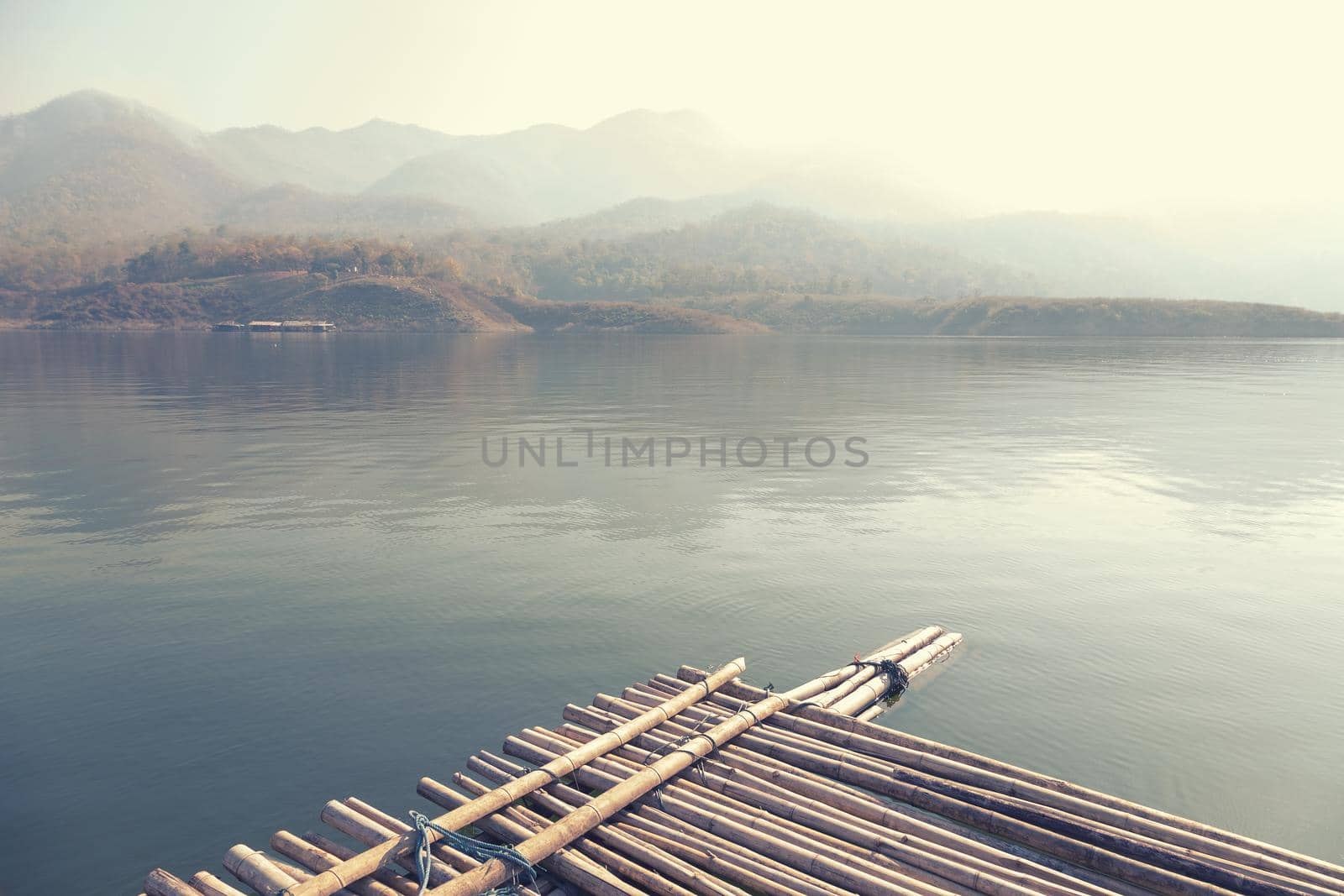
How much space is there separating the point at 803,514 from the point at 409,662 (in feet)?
53.2

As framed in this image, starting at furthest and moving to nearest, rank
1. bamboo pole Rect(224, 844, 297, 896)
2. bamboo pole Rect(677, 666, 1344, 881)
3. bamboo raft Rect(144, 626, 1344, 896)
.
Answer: bamboo pole Rect(677, 666, 1344, 881) → bamboo raft Rect(144, 626, 1344, 896) → bamboo pole Rect(224, 844, 297, 896)

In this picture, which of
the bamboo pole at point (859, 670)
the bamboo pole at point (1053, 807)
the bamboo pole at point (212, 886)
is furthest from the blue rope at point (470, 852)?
the bamboo pole at point (859, 670)

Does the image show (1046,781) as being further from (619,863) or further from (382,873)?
(382,873)

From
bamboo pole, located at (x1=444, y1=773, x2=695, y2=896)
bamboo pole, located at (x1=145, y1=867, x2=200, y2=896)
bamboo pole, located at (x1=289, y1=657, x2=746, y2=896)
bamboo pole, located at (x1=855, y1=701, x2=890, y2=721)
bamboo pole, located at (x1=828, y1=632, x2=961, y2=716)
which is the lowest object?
bamboo pole, located at (x1=855, y1=701, x2=890, y2=721)

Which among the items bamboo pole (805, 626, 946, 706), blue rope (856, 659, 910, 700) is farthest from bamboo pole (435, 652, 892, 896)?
blue rope (856, 659, 910, 700)

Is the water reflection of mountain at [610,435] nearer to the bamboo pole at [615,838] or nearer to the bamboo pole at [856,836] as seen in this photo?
the bamboo pole at [615,838]

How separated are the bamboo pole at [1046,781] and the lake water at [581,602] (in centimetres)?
222

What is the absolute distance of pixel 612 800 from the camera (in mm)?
10719

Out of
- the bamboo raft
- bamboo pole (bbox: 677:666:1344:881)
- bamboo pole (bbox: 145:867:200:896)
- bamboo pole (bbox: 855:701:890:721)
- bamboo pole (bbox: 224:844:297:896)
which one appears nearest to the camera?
bamboo pole (bbox: 145:867:200:896)

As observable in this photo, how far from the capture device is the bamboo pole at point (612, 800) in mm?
9539

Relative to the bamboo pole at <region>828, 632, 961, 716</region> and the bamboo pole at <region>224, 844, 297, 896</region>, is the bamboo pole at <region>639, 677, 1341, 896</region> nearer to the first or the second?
Result: the bamboo pole at <region>828, 632, 961, 716</region>

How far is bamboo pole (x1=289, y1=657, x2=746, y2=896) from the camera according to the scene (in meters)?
9.23

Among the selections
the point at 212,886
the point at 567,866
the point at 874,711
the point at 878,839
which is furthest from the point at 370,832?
the point at 874,711

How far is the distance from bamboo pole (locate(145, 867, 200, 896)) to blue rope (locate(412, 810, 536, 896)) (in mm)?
2313
